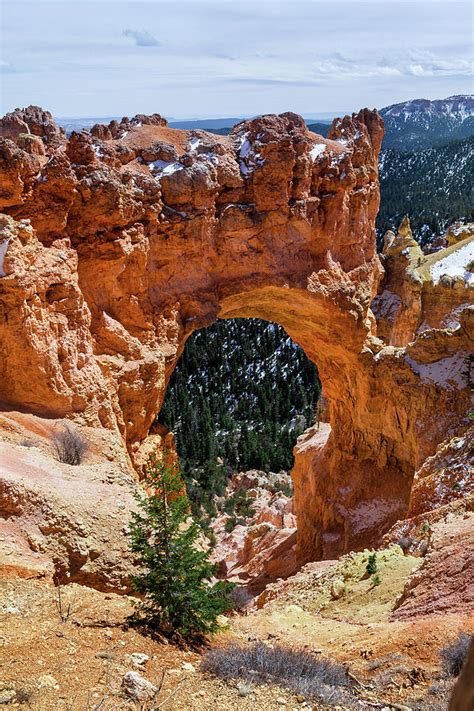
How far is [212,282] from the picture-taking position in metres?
20.4

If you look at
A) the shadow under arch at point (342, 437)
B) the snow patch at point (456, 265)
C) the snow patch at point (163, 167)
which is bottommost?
the shadow under arch at point (342, 437)

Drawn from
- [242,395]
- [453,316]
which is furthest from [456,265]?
[242,395]

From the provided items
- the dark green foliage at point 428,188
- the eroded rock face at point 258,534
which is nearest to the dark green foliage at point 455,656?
the eroded rock face at point 258,534

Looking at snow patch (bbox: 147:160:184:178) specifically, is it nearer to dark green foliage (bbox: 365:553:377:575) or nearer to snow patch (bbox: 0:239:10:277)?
snow patch (bbox: 0:239:10:277)

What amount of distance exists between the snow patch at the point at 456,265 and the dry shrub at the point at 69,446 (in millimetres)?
23835

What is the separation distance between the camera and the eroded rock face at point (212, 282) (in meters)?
14.8

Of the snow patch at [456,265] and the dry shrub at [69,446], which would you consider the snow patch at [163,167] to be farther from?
the snow patch at [456,265]

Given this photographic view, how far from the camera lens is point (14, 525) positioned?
389 inches

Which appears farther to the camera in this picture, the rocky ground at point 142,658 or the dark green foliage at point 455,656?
the dark green foliage at point 455,656

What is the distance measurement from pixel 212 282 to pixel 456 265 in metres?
18.0

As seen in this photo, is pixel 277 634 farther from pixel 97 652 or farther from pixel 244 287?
pixel 244 287

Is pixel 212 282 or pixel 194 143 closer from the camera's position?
pixel 194 143

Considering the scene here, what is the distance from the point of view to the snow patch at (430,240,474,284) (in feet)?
104

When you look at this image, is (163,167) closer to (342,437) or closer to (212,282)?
(212,282)
